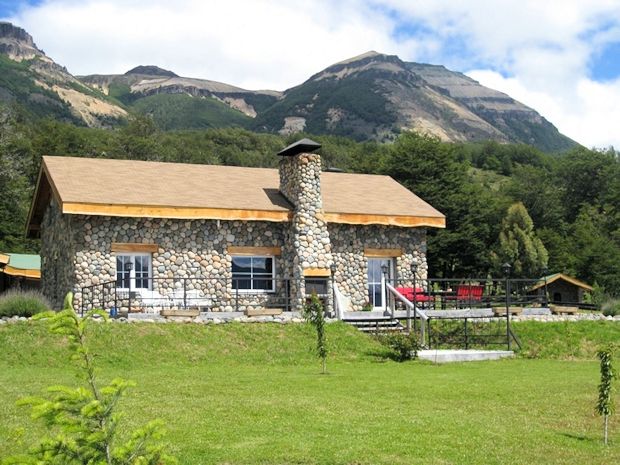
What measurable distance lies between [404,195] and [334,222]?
17.3 feet

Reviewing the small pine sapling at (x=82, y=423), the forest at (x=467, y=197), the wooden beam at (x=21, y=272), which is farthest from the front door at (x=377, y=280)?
the small pine sapling at (x=82, y=423)

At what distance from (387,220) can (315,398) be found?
49.5 ft

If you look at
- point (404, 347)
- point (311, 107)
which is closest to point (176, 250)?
point (404, 347)

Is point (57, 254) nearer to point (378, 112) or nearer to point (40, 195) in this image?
point (40, 195)

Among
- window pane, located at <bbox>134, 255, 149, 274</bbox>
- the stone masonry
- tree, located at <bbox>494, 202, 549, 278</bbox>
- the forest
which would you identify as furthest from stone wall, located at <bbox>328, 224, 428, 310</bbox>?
tree, located at <bbox>494, 202, 549, 278</bbox>

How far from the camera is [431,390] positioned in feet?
47.0

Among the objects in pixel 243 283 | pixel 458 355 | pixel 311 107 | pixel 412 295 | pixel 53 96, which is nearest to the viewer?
pixel 458 355

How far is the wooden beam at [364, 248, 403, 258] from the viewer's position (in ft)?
91.4

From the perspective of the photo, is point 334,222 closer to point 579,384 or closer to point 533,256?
point 579,384

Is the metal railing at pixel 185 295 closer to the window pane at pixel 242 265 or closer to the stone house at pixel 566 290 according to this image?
the window pane at pixel 242 265

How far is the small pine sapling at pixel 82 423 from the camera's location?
4961 millimetres

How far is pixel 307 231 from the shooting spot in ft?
85.6

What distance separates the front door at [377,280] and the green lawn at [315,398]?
17.7 feet

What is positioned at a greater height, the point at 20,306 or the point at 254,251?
the point at 254,251
